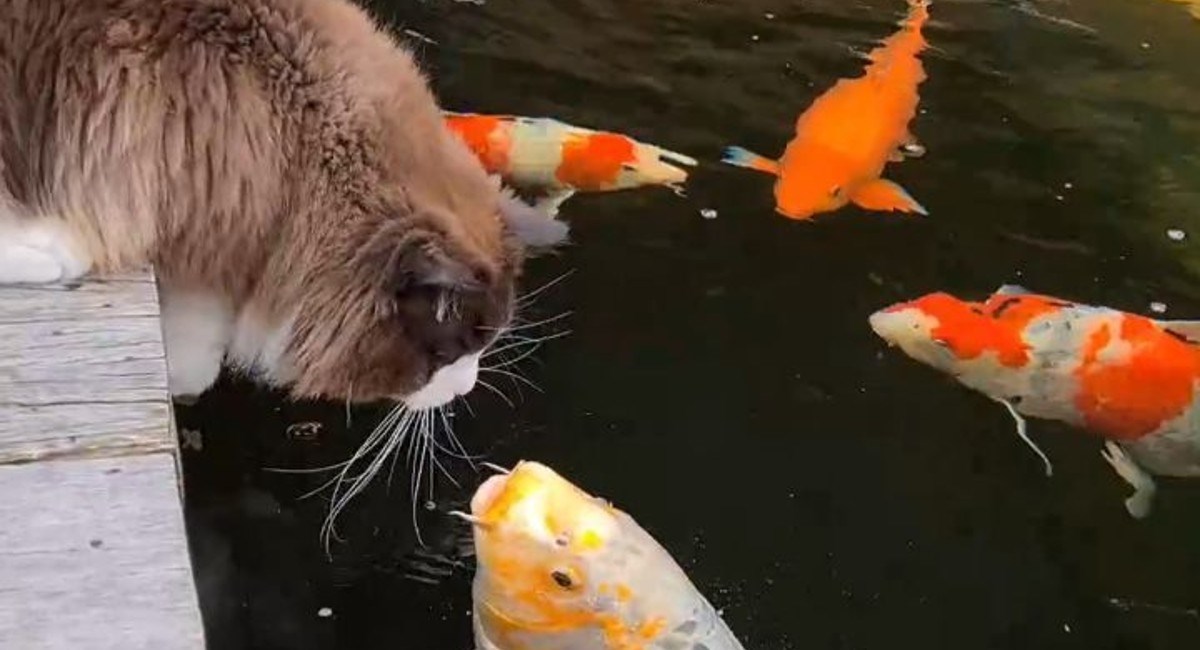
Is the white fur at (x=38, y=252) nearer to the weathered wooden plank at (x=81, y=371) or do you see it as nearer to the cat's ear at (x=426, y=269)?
the weathered wooden plank at (x=81, y=371)

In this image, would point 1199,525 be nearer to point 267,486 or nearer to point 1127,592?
point 1127,592

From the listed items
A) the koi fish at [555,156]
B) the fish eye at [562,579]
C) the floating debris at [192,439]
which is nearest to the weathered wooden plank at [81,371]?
the fish eye at [562,579]

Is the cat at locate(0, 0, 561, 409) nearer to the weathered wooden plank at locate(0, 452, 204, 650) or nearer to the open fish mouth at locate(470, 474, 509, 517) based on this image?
the open fish mouth at locate(470, 474, 509, 517)

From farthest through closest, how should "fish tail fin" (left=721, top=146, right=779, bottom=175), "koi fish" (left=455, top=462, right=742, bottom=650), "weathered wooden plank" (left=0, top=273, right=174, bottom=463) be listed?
1. "fish tail fin" (left=721, top=146, right=779, bottom=175)
2. "koi fish" (left=455, top=462, right=742, bottom=650)
3. "weathered wooden plank" (left=0, top=273, right=174, bottom=463)

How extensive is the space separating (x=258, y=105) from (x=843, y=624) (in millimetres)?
1299

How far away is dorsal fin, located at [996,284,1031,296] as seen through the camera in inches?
127

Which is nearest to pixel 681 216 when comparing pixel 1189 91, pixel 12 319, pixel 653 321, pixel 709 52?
pixel 653 321

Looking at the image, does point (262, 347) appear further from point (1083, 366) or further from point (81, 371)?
point (1083, 366)

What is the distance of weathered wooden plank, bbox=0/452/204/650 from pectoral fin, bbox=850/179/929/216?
2245 mm

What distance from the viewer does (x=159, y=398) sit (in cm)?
172

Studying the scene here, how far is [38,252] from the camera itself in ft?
6.18

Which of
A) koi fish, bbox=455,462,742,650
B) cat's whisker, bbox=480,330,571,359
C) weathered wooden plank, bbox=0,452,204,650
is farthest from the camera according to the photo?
cat's whisker, bbox=480,330,571,359

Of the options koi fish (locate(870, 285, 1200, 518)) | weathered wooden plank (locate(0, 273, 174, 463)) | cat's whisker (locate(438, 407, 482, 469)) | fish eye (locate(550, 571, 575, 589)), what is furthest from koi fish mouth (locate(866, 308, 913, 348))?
weathered wooden plank (locate(0, 273, 174, 463))

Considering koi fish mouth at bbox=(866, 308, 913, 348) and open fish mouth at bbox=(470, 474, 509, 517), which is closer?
open fish mouth at bbox=(470, 474, 509, 517)
